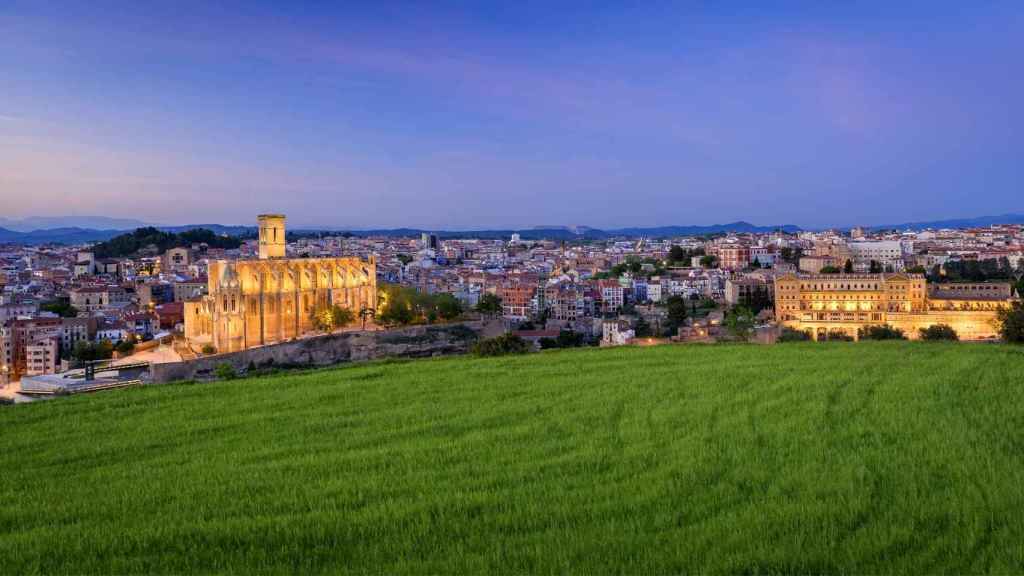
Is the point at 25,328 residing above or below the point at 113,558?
below

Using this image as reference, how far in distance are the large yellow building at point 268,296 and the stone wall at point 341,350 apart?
1.81 metres

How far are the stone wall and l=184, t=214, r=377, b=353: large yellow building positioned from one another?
1.81 m

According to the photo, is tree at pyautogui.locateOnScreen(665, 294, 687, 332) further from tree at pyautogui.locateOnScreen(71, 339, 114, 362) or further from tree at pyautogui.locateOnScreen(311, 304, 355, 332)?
tree at pyautogui.locateOnScreen(71, 339, 114, 362)

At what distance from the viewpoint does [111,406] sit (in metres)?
10.9

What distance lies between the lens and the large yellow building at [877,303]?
49188mm

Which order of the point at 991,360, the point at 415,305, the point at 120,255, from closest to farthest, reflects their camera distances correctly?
the point at 991,360 < the point at 415,305 < the point at 120,255

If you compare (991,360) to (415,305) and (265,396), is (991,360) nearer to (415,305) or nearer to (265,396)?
(265,396)

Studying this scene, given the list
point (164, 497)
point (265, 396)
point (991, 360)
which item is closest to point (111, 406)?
point (265, 396)

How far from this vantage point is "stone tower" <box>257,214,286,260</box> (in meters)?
38.6

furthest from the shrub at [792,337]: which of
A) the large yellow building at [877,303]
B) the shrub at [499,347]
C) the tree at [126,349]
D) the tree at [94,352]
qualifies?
the tree at [94,352]

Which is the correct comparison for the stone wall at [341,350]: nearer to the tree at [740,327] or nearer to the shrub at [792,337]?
the tree at [740,327]

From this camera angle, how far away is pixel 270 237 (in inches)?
1521

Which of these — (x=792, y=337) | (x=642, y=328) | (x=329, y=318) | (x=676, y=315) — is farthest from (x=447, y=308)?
(x=676, y=315)

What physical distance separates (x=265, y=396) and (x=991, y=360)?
11267mm
